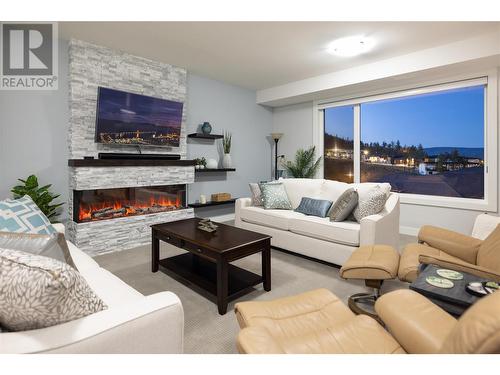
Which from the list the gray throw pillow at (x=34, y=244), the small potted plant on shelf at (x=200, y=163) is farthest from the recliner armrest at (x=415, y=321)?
the small potted plant on shelf at (x=200, y=163)

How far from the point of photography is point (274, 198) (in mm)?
4125

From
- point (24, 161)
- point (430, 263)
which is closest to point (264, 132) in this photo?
point (24, 161)

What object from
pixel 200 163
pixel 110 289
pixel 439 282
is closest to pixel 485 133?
pixel 439 282

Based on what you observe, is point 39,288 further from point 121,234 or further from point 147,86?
point 147,86

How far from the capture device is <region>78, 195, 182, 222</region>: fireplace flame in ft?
12.5

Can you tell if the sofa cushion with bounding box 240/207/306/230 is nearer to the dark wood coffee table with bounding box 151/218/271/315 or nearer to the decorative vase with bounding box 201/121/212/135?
the dark wood coffee table with bounding box 151/218/271/315

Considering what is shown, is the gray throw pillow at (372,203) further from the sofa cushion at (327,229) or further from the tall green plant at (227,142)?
the tall green plant at (227,142)

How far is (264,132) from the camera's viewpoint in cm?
642

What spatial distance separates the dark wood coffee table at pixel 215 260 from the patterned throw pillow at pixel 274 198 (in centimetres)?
123

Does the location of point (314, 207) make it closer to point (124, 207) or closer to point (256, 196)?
point (256, 196)

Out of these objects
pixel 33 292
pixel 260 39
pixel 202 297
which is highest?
pixel 260 39

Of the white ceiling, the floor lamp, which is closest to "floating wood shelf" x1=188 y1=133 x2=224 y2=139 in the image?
the white ceiling

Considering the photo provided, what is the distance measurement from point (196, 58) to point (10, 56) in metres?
2.23
